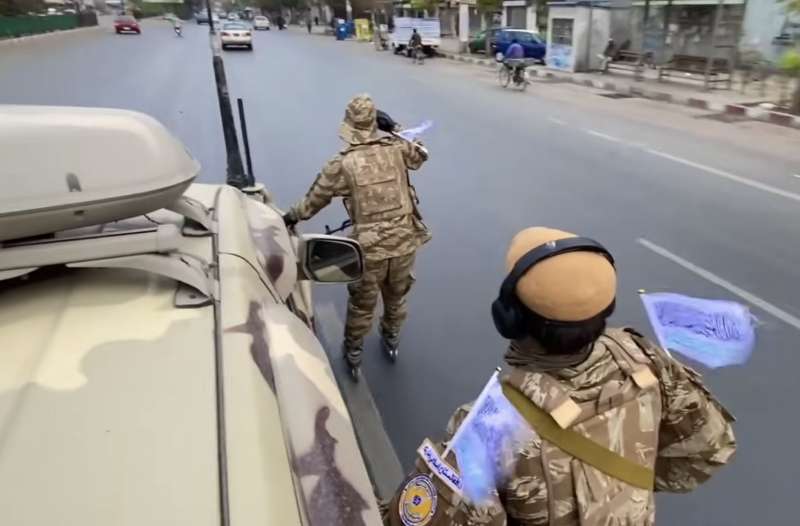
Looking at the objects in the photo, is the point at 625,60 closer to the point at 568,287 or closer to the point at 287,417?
the point at 568,287

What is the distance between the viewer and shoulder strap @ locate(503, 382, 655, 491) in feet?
4.14

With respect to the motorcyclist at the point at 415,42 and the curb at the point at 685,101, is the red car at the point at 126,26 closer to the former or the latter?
the motorcyclist at the point at 415,42

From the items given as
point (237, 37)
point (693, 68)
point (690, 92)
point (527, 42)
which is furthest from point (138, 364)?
point (237, 37)

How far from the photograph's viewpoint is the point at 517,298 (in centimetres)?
129

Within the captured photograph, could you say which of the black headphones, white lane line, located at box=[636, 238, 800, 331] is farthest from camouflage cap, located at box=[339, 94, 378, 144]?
white lane line, located at box=[636, 238, 800, 331]

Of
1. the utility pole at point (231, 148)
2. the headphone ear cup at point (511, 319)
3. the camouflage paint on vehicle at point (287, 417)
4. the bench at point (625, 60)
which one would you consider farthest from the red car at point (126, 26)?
the headphone ear cup at point (511, 319)

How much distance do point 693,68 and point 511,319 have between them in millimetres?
17526

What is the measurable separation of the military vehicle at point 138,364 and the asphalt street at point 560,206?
76.7 inches

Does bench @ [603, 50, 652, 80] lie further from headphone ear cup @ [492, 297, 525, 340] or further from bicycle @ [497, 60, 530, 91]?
headphone ear cup @ [492, 297, 525, 340]

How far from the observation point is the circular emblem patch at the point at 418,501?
4.35 ft

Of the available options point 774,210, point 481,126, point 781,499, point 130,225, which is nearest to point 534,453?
point 130,225

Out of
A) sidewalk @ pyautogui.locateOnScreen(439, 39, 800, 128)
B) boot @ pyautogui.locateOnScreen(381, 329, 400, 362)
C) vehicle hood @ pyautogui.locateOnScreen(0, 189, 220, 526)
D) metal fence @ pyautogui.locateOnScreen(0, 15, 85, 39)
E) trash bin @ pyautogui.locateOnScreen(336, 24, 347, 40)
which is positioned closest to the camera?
vehicle hood @ pyautogui.locateOnScreen(0, 189, 220, 526)

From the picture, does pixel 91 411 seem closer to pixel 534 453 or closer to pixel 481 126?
pixel 534 453

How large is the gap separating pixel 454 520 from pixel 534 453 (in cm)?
20
